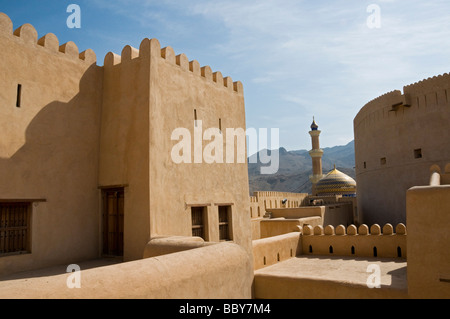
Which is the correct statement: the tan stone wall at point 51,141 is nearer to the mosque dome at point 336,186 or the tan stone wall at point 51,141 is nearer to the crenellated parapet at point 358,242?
the crenellated parapet at point 358,242

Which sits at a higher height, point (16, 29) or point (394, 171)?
point (16, 29)

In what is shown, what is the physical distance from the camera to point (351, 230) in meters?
11.7

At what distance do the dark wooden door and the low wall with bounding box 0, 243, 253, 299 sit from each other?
3.02 metres

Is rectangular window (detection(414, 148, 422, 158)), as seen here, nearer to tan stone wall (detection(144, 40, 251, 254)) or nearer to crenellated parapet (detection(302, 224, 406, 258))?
crenellated parapet (detection(302, 224, 406, 258))

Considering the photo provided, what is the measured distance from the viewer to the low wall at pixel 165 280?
3.06 m

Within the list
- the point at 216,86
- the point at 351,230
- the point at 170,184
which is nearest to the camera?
the point at 170,184

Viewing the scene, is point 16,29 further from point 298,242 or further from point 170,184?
→ point 298,242

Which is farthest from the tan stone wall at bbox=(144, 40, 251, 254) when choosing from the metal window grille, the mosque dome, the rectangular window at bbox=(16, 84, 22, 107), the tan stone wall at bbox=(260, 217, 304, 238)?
the mosque dome

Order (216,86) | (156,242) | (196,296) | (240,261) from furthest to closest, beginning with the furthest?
(216,86) → (156,242) → (240,261) → (196,296)

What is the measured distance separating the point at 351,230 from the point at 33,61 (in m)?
10.2

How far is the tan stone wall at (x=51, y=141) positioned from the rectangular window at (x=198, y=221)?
208 centimetres

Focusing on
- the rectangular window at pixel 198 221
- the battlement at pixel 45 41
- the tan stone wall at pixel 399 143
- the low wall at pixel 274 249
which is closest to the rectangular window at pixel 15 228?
the battlement at pixel 45 41

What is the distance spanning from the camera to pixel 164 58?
7492mm
